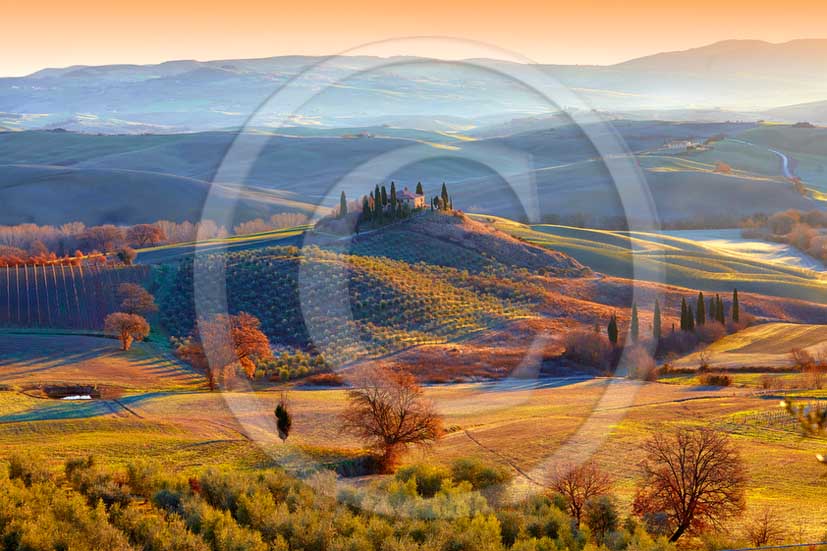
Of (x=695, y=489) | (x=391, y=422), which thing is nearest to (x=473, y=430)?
(x=391, y=422)

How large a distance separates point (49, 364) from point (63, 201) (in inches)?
3664

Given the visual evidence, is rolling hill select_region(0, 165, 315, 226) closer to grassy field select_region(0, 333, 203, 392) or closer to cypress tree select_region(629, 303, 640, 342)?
grassy field select_region(0, 333, 203, 392)

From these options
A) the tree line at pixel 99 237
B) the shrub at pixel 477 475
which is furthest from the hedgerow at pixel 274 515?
the tree line at pixel 99 237

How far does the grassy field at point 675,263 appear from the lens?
81.9 meters

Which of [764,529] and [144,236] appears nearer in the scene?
[764,529]

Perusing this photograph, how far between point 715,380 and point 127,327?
33242mm

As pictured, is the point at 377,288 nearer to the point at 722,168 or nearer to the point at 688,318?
the point at 688,318

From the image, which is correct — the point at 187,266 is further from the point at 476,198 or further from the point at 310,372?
the point at 476,198

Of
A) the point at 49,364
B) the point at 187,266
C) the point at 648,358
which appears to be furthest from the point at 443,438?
the point at 187,266

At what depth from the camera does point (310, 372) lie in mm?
48781

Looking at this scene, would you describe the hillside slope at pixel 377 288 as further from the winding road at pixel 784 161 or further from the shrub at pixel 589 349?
the winding road at pixel 784 161

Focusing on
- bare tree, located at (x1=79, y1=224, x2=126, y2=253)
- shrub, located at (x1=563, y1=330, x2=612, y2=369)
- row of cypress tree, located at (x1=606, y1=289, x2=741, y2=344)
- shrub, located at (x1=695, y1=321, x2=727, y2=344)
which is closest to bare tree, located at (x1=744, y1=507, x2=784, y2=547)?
shrub, located at (x1=563, y1=330, x2=612, y2=369)

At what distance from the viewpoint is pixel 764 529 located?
22.1m

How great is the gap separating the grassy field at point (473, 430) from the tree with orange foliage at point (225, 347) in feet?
12.6
